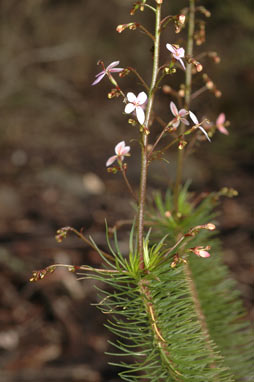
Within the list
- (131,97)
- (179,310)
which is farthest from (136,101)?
(179,310)

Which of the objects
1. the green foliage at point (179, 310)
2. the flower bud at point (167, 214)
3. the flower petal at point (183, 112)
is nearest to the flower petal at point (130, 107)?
the flower petal at point (183, 112)

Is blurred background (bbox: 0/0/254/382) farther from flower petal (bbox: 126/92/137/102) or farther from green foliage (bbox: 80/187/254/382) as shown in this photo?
green foliage (bbox: 80/187/254/382)

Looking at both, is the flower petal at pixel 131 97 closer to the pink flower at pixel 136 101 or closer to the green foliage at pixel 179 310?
the pink flower at pixel 136 101

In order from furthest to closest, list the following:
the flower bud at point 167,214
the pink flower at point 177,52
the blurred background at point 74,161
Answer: the blurred background at point 74,161, the flower bud at point 167,214, the pink flower at point 177,52

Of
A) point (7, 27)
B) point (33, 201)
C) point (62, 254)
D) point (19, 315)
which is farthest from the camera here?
point (7, 27)

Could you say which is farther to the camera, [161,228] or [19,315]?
[19,315]

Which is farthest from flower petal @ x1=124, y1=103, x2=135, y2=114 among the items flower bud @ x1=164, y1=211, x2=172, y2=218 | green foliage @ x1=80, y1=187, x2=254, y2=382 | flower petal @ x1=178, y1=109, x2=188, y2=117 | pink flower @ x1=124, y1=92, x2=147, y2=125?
flower bud @ x1=164, y1=211, x2=172, y2=218

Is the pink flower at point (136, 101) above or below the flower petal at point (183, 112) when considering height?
above

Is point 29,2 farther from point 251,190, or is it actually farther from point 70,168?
point 251,190

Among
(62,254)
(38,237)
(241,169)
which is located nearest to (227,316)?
(62,254)
